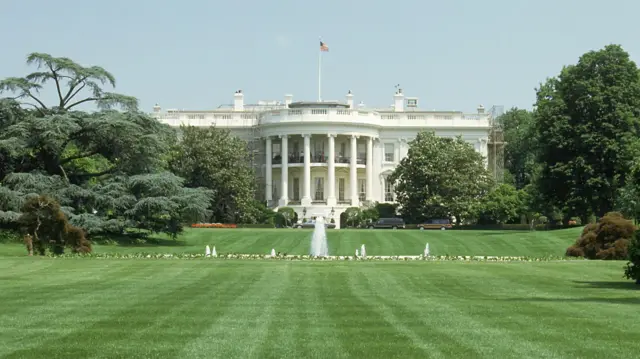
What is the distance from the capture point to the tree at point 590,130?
6125 cm

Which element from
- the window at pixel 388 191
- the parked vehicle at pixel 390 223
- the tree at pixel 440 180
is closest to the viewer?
the tree at pixel 440 180

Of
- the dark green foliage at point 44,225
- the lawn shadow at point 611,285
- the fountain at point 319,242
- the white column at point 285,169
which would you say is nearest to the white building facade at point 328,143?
the white column at point 285,169

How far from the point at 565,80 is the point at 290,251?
22783 millimetres

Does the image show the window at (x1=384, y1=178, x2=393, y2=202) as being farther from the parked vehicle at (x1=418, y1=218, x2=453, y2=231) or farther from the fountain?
the fountain

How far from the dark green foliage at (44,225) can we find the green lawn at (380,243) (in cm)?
497

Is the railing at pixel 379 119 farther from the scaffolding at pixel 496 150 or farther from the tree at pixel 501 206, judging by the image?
the tree at pixel 501 206

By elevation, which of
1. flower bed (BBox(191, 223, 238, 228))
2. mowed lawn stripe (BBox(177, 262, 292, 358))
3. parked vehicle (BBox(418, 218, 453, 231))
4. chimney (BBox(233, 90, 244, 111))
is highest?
chimney (BBox(233, 90, 244, 111))

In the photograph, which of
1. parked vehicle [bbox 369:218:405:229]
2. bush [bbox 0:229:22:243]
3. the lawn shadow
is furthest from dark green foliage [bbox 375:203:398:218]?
the lawn shadow

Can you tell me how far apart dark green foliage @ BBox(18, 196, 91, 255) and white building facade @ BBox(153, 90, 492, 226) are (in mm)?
54404

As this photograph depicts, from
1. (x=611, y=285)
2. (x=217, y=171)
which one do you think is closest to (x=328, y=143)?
(x=217, y=171)

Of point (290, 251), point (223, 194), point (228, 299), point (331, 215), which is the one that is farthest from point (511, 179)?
point (228, 299)

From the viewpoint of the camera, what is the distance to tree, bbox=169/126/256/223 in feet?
274

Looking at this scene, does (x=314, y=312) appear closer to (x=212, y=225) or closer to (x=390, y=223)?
(x=212, y=225)

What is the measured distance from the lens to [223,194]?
3332 inches
